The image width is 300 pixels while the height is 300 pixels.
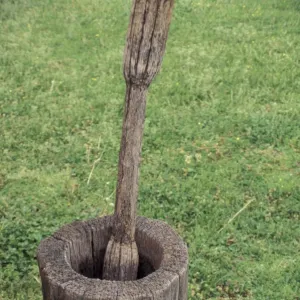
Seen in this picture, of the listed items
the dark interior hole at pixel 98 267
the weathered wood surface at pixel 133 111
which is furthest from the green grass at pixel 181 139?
the weathered wood surface at pixel 133 111

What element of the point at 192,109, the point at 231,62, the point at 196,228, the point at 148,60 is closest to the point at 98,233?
the point at 148,60

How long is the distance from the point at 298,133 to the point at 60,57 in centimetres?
355

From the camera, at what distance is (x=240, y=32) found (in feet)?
29.9

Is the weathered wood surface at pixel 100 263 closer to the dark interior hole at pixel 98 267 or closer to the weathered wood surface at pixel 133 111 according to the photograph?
the dark interior hole at pixel 98 267

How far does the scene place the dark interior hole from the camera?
3273 millimetres

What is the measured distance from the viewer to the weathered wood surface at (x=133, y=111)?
268 cm

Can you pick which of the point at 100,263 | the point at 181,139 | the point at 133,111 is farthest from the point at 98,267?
the point at 181,139

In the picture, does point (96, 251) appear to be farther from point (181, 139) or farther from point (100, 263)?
point (181, 139)

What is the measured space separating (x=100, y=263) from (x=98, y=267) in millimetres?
27

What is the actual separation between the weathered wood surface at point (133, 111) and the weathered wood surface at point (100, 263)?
5.3 inches

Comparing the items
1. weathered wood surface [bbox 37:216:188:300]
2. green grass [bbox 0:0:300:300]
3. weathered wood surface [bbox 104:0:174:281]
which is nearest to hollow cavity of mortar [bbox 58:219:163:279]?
weathered wood surface [bbox 37:216:188:300]

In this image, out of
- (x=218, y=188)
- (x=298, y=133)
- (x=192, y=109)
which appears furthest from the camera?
(x=192, y=109)

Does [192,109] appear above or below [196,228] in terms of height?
above

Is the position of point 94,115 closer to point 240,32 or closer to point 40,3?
point 240,32
